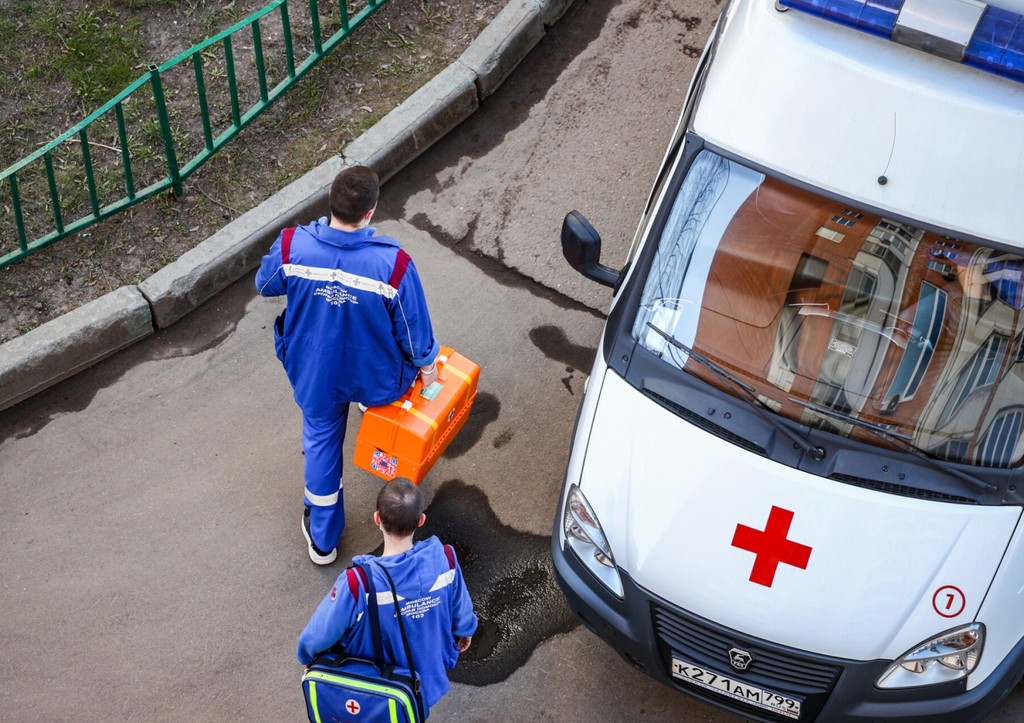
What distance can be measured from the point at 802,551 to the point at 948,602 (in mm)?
572

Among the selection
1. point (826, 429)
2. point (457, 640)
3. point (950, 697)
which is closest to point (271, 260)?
point (457, 640)

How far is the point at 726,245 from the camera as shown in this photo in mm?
4754

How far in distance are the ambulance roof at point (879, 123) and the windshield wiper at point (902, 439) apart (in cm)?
88

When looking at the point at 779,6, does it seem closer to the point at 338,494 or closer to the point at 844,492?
the point at 844,492

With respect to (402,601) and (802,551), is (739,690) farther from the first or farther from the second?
(402,601)

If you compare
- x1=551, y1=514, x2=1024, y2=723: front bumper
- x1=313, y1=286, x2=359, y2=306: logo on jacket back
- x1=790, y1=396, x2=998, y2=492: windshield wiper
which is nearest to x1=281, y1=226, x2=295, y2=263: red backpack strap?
x1=313, y1=286, x2=359, y2=306: logo on jacket back

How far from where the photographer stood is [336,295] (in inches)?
181

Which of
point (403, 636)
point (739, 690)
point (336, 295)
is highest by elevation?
point (336, 295)

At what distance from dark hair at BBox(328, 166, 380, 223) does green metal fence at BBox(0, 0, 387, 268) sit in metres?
1.95

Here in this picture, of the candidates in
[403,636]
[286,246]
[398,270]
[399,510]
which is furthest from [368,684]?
[286,246]

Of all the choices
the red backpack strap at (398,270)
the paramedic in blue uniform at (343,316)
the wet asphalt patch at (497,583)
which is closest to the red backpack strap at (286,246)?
the paramedic in blue uniform at (343,316)

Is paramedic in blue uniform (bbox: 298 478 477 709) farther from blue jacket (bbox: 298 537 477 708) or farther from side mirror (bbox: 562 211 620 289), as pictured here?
side mirror (bbox: 562 211 620 289)

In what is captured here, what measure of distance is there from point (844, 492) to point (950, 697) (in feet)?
2.86

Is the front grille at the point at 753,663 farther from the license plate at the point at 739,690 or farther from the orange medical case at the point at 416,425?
the orange medical case at the point at 416,425
